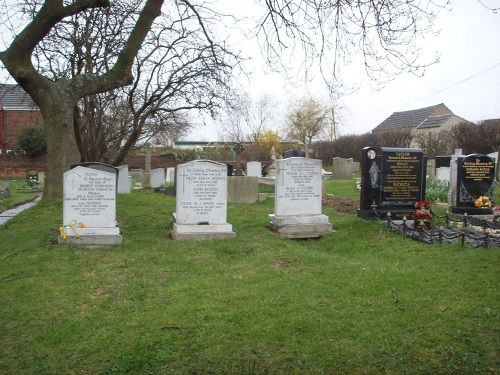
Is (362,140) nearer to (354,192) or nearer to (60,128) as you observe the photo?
(354,192)

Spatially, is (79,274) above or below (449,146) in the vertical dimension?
below

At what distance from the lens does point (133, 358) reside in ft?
13.0

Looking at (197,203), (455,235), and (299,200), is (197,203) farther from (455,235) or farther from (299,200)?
(455,235)

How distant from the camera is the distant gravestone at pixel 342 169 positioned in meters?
26.4

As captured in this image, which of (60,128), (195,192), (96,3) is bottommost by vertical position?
(195,192)

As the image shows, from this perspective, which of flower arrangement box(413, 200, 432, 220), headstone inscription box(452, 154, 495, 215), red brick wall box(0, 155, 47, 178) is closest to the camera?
flower arrangement box(413, 200, 432, 220)

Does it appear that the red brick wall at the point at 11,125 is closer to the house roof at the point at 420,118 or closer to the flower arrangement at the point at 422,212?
the house roof at the point at 420,118

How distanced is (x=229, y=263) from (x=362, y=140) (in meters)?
31.0

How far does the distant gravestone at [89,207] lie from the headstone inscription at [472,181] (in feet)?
27.5

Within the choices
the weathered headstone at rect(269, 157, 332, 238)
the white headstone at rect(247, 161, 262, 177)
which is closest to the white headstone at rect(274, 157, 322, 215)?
the weathered headstone at rect(269, 157, 332, 238)

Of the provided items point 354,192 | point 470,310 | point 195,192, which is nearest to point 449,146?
point 354,192

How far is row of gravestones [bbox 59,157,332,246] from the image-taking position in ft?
27.7

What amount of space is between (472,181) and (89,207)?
9165mm

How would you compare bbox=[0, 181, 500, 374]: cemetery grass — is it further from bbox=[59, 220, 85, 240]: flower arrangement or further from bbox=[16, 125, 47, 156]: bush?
bbox=[16, 125, 47, 156]: bush
